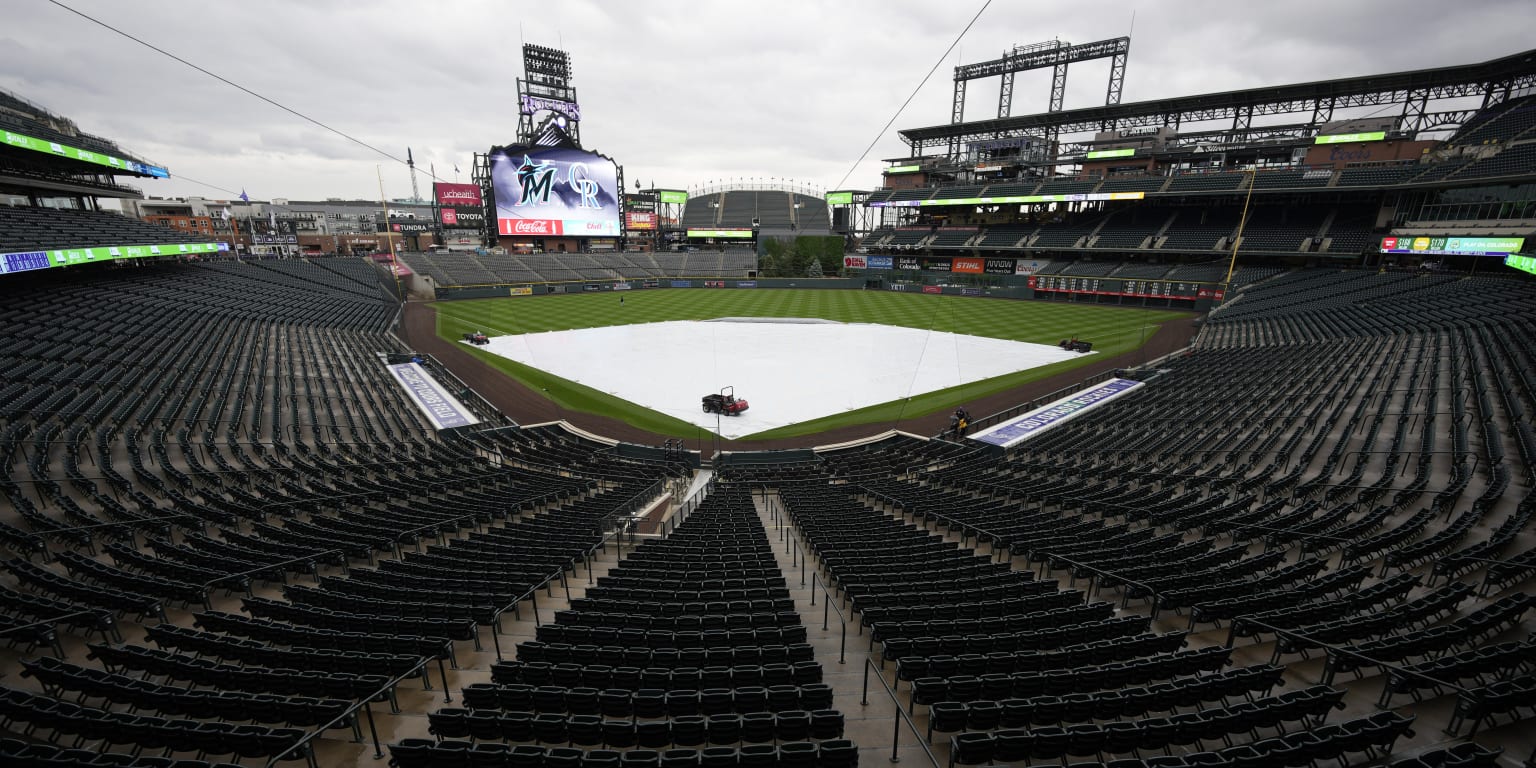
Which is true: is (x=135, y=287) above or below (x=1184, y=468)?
above

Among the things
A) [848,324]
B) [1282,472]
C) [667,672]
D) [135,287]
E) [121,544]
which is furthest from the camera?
[848,324]

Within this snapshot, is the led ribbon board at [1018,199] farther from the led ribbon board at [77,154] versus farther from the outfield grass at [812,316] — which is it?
the led ribbon board at [77,154]

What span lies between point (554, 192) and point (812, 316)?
4776 centimetres

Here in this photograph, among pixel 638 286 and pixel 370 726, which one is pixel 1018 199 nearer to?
pixel 638 286

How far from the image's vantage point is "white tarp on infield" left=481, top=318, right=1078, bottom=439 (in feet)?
106

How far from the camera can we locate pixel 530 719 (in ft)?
21.0

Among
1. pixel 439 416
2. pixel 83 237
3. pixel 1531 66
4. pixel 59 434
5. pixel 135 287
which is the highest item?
pixel 1531 66

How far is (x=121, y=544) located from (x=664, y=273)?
276 ft

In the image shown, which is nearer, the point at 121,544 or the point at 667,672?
the point at 667,672

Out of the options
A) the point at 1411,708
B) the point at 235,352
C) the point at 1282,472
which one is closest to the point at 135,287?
the point at 235,352

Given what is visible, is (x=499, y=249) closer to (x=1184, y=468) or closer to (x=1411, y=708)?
(x=1184, y=468)

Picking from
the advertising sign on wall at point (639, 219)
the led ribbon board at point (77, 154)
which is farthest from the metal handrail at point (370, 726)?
the advertising sign on wall at point (639, 219)

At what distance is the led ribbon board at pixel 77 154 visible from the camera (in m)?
28.4

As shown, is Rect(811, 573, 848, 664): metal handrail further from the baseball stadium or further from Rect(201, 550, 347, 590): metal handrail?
Rect(201, 550, 347, 590): metal handrail
